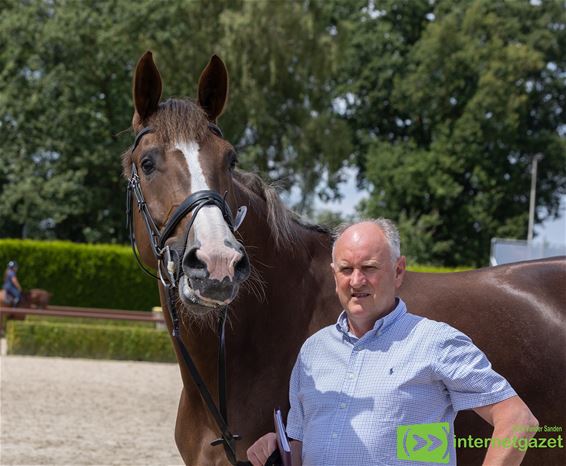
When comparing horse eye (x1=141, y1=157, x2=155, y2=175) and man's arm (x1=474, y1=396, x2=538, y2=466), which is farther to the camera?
horse eye (x1=141, y1=157, x2=155, y2=175)

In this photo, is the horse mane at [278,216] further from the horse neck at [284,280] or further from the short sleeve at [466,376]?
the short sleeve at [466,376]

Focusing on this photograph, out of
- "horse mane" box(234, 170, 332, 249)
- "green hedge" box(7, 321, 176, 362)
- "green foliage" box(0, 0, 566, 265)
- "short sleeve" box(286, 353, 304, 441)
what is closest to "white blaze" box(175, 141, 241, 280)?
"short sleeve" box(286, 353, 304, 441)

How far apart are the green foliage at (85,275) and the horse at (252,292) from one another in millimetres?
21449

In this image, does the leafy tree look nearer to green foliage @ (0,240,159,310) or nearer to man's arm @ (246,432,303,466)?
green foliage @ (0,240,159,310)

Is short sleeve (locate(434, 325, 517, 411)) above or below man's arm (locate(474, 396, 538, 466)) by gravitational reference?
above

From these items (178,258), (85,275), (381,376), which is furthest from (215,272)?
(85,275)

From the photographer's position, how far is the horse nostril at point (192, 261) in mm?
2875

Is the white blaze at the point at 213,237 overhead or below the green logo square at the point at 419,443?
overhead

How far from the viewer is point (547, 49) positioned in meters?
40.0

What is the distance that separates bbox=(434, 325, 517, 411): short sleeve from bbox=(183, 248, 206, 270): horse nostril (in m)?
0.93

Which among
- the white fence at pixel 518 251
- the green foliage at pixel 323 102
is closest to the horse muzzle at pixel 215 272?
the white fence at pixel 518 251

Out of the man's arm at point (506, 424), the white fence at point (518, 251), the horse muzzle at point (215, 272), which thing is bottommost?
the white fence at point (518, 251)

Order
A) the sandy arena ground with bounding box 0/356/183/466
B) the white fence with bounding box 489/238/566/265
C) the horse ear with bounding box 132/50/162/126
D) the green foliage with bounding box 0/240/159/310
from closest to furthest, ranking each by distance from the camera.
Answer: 1. the horse ear with bounding box 132/50/162/126
2. the sandy arena ground with bounding box 0/356/183/466
3. the white fence with bounding box 489/238/566/265
4. the green foliage with bounding box 0/240/159/310

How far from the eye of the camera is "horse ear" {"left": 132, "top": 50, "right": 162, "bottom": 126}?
3.51m
